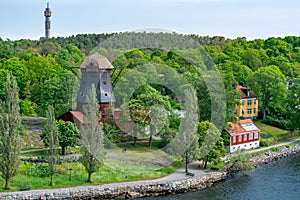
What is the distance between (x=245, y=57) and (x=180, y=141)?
38465 mm

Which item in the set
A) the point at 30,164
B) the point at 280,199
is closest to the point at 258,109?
the point at 280,199

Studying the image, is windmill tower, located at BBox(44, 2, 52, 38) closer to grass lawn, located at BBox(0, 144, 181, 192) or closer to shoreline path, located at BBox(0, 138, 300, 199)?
grass lawn, located at BBox(0, 144, 181, 192)

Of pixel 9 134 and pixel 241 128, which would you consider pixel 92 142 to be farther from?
pixel 241 128

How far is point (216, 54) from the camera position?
6931 centimetres

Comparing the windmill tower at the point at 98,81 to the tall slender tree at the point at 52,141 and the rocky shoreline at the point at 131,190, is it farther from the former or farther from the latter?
the rocky shoreline at the point at 131,190

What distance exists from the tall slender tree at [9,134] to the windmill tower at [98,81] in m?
9.51

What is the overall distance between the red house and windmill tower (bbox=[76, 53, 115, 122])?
922 centimetres

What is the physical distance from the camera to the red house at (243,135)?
1507 inches

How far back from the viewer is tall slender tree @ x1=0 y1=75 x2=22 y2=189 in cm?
2742

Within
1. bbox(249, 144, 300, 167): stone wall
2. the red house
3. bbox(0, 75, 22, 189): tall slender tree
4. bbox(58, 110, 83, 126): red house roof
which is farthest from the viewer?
the red house

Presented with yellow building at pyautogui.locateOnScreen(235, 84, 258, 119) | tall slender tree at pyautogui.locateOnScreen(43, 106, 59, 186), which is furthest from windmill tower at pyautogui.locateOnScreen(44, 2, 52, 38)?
tall slender tree at pyautogui.locateOnScreen(43, 106, 59, 186)

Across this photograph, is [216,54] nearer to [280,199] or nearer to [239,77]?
[239,77]

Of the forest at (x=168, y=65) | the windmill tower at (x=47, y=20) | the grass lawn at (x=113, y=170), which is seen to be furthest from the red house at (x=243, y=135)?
the windmill tower at (x=47, y=20)

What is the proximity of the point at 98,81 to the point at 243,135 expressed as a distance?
38.3ft
